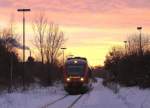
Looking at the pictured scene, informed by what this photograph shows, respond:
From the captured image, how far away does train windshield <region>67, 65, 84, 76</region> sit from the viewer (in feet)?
177

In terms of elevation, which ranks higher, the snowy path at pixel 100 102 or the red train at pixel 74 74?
the red train at pixel 74 74

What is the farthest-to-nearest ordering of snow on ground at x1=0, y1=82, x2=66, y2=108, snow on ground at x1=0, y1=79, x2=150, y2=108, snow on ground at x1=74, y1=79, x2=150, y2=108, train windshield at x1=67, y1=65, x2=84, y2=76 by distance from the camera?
train windshield at x1=67, y1=65, x2=84, y2=76 → snow on ground at x1=0, y1=82, x2=66, y2=108 → snow on ground at x1=0, y1=79, x2=150, y2=108 → snow on ground at x1=74, y1=79, x2=150, y2=108

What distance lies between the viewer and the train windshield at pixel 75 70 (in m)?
53.8

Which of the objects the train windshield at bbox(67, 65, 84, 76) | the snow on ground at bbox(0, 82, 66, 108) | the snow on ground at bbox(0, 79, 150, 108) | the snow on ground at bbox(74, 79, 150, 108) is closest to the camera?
the snow on ground at bbox(74, 79, 150, 108)

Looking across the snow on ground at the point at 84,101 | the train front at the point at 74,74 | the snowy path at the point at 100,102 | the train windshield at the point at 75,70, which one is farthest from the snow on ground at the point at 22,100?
the train windshield at the point at 75,70

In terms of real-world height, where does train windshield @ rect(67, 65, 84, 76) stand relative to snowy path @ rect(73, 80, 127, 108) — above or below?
above

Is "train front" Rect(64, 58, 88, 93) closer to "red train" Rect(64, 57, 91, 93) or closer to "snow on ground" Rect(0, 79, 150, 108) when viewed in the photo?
"red train" Rect(64, 57, 91, 93)

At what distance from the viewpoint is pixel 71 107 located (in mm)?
30359

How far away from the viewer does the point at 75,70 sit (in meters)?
54.0

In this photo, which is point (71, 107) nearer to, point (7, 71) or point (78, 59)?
point (78, 59)

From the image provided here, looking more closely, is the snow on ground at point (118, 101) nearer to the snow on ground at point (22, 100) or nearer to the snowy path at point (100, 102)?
the snowy path at point (100, 102)

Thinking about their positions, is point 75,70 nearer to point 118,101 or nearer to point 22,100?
point 22,100

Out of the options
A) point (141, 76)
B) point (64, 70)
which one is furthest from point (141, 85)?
point (64, 70)

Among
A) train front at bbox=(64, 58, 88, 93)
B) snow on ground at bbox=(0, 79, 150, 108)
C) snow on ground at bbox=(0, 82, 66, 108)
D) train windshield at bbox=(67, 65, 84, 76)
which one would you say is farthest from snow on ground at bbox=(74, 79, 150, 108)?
train windshield at bbox=(67, 65, 84, 76)
